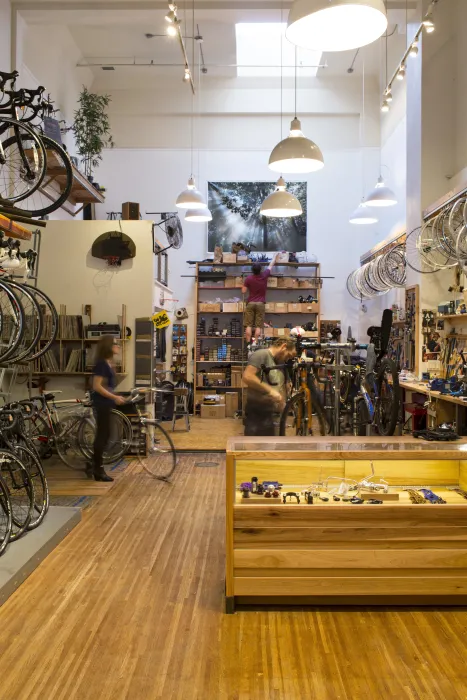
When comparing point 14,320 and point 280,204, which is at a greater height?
point 280,204

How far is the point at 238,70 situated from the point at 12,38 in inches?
233

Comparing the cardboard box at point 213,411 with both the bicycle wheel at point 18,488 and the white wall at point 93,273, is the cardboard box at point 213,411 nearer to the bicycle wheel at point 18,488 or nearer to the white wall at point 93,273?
the white wall at point 93,273

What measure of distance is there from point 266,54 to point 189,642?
1227 centimetres

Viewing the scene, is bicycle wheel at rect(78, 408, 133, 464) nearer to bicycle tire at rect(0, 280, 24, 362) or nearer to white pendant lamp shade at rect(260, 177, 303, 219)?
bicycle tire at rect(0, 280, 24, 362)

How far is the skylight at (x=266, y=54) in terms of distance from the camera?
1200 centimetres

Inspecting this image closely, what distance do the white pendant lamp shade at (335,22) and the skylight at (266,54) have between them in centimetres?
981

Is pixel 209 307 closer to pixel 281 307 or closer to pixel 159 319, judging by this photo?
pixel 281 307

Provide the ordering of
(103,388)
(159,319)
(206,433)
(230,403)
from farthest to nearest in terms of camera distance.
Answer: (230,403) < (206,433) < (159,319) < (103,388)

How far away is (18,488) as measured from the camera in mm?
4980

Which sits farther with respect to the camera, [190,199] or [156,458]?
[190,199]

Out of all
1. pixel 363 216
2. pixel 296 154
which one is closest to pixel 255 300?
pixel 363 216

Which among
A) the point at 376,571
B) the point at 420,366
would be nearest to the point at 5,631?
the point at 376,571

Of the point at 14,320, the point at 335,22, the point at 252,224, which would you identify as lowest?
the point at 14,320

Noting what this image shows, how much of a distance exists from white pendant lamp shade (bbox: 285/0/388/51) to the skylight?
9.81 m
